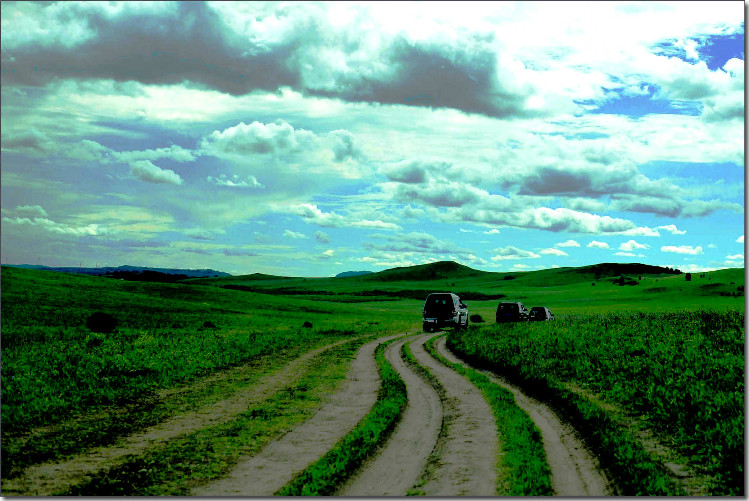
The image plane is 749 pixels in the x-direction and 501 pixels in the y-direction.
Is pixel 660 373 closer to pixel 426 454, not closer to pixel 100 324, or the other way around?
pixel 426 454

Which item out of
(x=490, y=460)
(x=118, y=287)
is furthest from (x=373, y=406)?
(x=118, y=287)

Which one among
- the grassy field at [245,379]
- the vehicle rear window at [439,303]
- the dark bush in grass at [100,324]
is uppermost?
the vehicle rear window at [439,303]

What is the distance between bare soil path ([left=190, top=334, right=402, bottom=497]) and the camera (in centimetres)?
899

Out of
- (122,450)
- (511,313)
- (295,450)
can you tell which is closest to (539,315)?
(511,313)

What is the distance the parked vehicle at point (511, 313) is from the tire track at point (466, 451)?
40511 mm

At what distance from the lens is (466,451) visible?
1078cm

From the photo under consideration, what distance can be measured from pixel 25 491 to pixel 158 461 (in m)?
1.98

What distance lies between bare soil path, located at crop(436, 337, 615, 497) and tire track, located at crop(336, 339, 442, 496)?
85.1 inches

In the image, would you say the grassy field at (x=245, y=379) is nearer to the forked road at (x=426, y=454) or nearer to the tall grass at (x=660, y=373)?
the tall grass at (x=660, y=373)

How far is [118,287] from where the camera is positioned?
8831 centimetres

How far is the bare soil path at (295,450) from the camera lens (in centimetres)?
899

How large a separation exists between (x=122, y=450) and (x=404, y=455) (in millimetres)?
5128

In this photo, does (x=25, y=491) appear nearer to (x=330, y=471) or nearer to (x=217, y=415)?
(x=330, y=471)

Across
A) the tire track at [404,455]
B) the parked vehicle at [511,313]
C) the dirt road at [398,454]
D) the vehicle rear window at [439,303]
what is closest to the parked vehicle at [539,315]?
the parked vehicle at [511,313]
